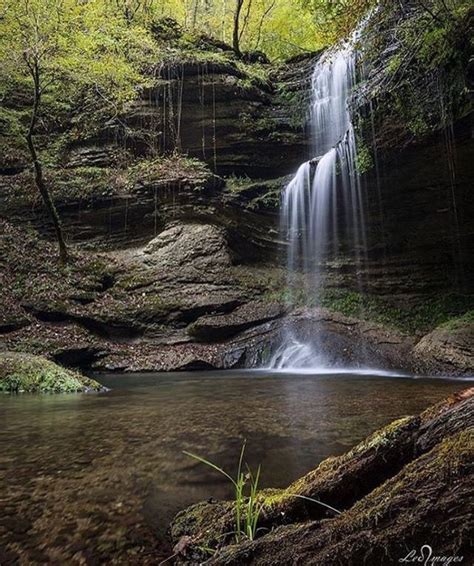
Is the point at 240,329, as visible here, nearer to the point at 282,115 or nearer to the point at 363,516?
the point at 282,115

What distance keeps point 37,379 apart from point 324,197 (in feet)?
33.2

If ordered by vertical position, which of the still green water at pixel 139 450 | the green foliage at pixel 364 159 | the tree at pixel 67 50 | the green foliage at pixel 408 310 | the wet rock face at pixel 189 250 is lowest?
the still green water at pixel 139 450

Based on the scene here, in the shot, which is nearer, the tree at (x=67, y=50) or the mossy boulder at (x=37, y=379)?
the mossy boulder at (x=37, y=379)

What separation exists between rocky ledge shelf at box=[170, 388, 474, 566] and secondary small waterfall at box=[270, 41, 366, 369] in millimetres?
10890

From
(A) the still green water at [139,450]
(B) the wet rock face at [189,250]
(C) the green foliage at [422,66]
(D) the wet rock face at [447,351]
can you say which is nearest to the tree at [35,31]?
(B) the wet rock face at [189,250]

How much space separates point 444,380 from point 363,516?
804 centimetres

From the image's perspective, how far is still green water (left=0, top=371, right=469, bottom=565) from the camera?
2.14 meters

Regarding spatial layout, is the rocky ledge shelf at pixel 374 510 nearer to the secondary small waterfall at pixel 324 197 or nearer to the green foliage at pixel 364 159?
the secondary small waterfall at pixel 324 197

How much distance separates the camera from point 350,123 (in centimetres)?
1345

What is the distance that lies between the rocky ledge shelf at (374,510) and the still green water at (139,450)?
404 mm

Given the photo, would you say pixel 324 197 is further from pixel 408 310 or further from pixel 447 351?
pixel 447 351

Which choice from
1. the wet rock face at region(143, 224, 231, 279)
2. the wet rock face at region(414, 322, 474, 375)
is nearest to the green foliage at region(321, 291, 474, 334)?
the wet rock face at region(414, 322, 474, 375)

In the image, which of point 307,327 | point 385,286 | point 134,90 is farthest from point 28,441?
point 134,90
